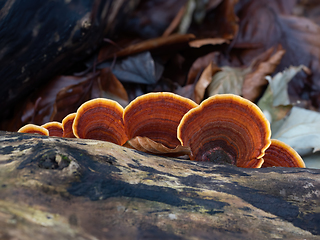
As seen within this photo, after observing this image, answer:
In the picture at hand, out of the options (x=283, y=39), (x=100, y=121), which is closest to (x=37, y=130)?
(x=100, y=121)

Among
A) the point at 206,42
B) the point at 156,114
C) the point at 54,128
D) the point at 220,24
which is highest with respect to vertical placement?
the point at 220,24

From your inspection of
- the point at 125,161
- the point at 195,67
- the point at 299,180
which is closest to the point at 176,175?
the point at 125,161

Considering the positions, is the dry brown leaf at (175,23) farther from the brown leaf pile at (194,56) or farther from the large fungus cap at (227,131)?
the large fungus cap at (227,131)

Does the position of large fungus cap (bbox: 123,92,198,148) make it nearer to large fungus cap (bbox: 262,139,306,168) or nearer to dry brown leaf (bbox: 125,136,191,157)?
dry brown leaf (bbox: 125,136,191,157)

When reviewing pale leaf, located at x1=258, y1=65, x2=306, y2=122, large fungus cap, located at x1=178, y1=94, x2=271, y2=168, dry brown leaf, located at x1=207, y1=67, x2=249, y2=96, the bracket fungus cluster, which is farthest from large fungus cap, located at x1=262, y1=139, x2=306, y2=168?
dry brown leaf, located at x1=207, y1=67, x2=249, y2=96

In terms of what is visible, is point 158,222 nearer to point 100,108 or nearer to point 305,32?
point 100,108

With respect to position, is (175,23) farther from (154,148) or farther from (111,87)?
(154,148)

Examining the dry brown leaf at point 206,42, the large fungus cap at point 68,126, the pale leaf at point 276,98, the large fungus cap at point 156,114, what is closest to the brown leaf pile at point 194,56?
the dry brown leaf at point 206,42
